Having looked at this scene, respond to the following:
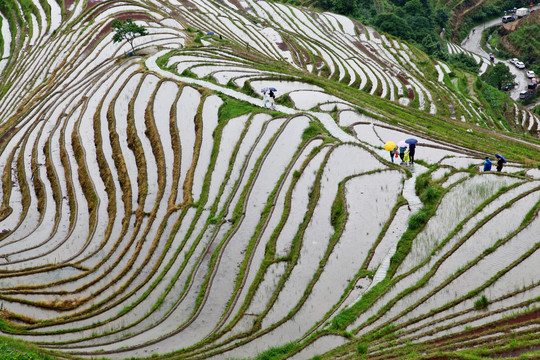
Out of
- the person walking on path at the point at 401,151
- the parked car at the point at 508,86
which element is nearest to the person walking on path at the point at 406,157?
the person walking on path at the point at 401,151

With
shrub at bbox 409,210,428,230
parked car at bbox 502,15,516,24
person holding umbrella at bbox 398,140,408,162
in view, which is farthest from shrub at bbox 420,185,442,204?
parked car at bbox 502,15,516,24

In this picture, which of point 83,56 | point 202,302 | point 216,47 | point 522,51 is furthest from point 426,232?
point 522,51

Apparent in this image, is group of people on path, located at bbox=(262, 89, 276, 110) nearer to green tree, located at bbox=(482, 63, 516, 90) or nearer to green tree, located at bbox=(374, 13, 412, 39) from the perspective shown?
green tree, located at bbox=(482, 63, 516, 90)

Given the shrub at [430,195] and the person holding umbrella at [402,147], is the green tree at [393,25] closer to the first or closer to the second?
the person holding umbrella at [402,147]

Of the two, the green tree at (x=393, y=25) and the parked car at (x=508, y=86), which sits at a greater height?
the green tree at (x=393, y=25)

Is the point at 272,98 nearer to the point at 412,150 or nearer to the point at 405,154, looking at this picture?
the point at 405,154
